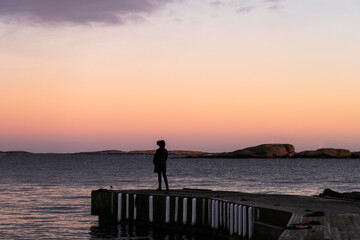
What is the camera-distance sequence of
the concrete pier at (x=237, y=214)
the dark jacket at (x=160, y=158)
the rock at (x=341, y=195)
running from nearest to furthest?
the concrete pier at (x=237, y=214)
the rock at (x=341, y=195)
the dark jacket at (x=160, y=158)

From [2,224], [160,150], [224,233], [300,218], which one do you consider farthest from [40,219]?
[300,218]

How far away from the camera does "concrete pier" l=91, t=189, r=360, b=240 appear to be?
1238 centimetres

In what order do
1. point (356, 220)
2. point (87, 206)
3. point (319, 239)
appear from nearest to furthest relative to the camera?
point (319, 239), point (356, 220), point (87, 206)

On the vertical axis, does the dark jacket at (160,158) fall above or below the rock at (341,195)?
above

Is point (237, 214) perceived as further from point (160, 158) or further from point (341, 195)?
point (341, 195)

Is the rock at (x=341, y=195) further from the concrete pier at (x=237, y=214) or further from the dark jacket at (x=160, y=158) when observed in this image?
the dark jacket at (x=160, y=158)

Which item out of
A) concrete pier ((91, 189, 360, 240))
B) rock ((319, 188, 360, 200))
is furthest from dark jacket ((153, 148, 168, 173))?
rock ((319, 188, 360, 200))

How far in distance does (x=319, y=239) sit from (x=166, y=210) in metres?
13.6

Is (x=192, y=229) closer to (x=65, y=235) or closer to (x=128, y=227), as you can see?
(x=128, y=227)

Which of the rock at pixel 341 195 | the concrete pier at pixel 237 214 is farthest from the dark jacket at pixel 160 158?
the rock at pixel 341 195

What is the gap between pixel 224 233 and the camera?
20422mm

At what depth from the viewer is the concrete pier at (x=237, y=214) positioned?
12383 mm

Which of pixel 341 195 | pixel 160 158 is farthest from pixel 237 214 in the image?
pixel 341 195

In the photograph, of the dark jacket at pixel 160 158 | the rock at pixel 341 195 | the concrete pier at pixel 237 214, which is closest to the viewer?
the concrete pier at pixel 237 214
